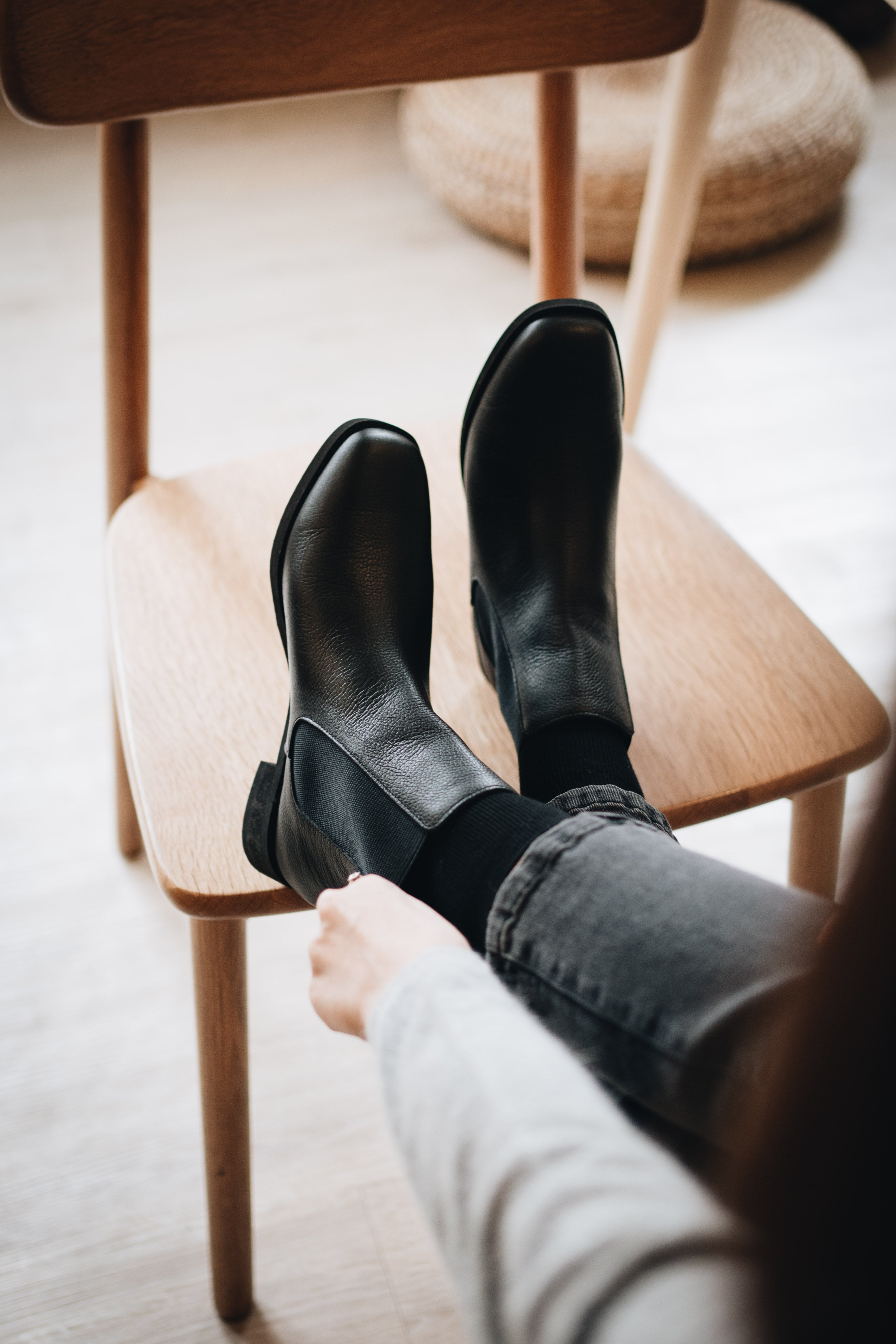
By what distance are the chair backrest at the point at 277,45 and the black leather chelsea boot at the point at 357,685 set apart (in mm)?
206

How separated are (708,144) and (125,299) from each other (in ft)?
3.64

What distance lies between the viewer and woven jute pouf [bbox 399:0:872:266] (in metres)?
1.50

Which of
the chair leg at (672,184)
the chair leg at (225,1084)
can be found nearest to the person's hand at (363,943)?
the chair leg at (225,1084)

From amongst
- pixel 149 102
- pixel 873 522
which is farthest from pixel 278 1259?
pixel 873 522

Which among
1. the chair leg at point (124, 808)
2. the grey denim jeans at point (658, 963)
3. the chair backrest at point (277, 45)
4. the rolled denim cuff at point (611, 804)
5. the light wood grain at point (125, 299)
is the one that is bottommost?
the chair leg at point (124, 808)

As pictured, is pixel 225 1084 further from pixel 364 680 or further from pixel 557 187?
pixel 557 187

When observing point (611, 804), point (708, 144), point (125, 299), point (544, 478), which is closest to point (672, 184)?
point (544, 478)

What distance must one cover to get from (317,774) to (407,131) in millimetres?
1542

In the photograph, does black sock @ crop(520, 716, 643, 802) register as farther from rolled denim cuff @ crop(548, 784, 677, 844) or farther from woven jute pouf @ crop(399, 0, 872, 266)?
woven jute pouf @ crop(399, 0, 872, 266)

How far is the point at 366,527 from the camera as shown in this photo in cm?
60

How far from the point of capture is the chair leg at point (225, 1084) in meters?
0.56

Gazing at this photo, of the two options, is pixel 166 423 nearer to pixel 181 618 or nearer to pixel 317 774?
pixel 181 618

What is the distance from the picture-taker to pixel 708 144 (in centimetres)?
145

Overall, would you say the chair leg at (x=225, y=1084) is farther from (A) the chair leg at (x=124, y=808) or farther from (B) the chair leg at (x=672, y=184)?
(B) the chair leg at (x=672, y=184)
